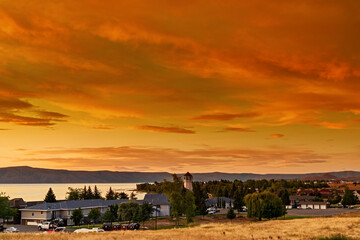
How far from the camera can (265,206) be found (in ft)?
329

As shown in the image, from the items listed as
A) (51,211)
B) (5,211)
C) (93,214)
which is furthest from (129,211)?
(5,211)

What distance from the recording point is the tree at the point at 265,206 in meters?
100

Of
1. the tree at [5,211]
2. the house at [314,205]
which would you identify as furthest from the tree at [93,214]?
the house at [314,205]

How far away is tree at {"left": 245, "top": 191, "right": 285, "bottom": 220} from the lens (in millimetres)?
100375

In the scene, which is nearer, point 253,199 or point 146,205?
point 146,205

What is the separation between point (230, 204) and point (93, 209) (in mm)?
77489

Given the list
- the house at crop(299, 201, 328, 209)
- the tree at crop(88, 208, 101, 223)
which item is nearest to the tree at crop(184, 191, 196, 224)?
the tree at crop(88, 208, 101, 223)

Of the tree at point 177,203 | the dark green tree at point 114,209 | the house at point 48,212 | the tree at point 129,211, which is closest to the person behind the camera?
the tree at point 129,211

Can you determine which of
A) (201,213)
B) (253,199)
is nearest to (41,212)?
(201,213)

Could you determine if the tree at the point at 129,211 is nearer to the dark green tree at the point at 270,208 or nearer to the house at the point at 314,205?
the dark green tree at the point at 270,208

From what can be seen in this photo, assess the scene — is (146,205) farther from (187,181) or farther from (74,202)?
(187,181)

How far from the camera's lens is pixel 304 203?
165m

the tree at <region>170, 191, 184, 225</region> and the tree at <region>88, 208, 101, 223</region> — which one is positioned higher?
the tree at <region>170, 191, 184, 225</region>

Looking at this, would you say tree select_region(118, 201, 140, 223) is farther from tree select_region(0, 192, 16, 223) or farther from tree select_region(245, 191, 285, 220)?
tree select_region(245, 191, 285, 220)
